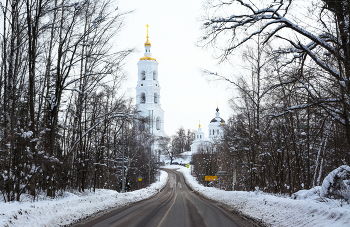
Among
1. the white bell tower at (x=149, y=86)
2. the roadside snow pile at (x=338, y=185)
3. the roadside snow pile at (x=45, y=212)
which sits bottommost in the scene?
the roadside snow pile at (x=45, y=212)

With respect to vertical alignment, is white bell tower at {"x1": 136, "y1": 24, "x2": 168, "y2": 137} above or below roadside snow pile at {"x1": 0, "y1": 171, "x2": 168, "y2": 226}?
above

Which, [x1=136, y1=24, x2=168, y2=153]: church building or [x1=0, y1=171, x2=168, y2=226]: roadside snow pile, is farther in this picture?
[x1=136, y1=24, x2=168, y2=153]: church building

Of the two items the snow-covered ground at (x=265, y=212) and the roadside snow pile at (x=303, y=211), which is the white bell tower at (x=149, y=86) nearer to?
the snow-covered ground at (x=265, y=212)

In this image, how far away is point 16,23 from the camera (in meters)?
13.6

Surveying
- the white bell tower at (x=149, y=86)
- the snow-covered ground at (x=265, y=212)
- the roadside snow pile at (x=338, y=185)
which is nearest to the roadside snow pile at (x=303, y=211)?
the snow-covered ground at (x=265, y=212)

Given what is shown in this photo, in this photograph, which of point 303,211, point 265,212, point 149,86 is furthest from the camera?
point 149,86

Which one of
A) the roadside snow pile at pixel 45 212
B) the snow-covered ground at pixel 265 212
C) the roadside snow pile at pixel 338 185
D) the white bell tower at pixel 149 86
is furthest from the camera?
the white bell tower at pixel 149 86

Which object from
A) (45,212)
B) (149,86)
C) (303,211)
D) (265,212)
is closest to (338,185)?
(303,211)

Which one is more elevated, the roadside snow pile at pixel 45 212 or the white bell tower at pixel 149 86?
the white bell tower at pixel 149 86

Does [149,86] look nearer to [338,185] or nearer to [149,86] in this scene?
[149,86]

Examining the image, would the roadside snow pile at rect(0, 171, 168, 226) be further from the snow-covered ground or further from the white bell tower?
the white bell tower

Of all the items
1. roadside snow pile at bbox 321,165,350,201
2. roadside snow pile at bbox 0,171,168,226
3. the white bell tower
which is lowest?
roadside snow pile at bbox 0,171,168,226

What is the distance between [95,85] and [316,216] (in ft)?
40.0

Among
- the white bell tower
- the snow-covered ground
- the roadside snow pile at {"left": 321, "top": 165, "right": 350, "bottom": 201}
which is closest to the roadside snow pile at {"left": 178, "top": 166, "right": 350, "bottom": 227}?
the snow-covered ground
